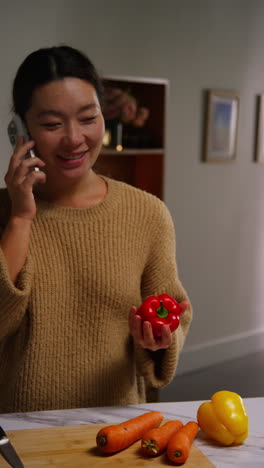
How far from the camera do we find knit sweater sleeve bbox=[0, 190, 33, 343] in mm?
1421

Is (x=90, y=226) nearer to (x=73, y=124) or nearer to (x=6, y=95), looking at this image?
(x=73, y=124)

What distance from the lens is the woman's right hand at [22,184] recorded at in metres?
1.49

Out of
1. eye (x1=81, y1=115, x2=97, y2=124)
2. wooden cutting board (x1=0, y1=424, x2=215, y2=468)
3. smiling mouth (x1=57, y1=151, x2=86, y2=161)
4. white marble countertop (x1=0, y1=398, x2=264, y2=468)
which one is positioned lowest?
white marble countertop (x1=0, y1=398, x2=264, y2=468)

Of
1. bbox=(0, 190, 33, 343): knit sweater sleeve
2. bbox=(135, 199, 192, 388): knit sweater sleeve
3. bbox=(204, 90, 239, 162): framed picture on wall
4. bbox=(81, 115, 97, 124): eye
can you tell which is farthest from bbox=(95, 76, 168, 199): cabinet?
bbox=(0, 190, 33, 343): knit sweater sleeve

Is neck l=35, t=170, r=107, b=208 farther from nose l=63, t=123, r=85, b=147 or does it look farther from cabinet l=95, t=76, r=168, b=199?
cabinet l=95, t=76, r=168, b=199

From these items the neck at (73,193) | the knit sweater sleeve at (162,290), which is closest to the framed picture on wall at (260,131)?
Answer: the knit sweater sleeve at (162,290)

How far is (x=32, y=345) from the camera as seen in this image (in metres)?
1.54

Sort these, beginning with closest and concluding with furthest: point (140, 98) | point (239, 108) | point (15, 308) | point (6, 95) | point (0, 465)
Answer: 1. point (0, 465)
2. point (15, 308)
3. point (6, 95)
4. point (140, 98)
5. point (239, 108)

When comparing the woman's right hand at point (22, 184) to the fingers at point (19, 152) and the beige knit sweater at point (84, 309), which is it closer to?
the fingers at point (19, 152)

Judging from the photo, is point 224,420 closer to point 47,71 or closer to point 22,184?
point 22,184

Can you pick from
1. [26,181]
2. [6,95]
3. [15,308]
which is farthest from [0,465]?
[6,95]

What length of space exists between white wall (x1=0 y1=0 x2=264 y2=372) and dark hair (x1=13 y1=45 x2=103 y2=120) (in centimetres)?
160

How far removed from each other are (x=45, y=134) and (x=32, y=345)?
539 millimetres

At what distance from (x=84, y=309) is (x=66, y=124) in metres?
0.49
